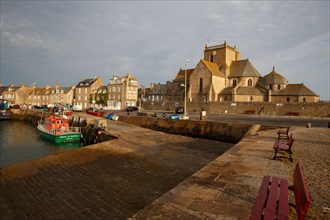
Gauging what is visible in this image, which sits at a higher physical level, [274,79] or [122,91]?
[274,79]

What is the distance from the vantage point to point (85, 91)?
7512 cm

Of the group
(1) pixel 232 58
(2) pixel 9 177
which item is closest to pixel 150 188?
(2) pixel 9 177

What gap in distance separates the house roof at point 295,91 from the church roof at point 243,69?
8.09 m

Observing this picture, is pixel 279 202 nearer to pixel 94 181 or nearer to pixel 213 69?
pixel 94 181

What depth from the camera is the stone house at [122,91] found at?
2618 inches

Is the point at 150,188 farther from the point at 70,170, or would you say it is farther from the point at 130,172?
the point at 70,170

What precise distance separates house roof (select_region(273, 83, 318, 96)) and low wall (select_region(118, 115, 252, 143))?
3243cm

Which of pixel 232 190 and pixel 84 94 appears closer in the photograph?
pixel 232 190

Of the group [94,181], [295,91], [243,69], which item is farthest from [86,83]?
[94,181]

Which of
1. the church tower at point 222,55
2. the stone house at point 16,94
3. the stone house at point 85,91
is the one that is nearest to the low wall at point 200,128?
the church tower at point 222,55

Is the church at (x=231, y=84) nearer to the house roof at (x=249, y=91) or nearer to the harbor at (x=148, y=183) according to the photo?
the house roof at (x=249, y=91)

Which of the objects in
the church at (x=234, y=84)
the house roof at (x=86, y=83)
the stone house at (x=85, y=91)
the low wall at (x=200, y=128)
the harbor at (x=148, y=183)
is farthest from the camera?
the house roof at (x=86, y=83)

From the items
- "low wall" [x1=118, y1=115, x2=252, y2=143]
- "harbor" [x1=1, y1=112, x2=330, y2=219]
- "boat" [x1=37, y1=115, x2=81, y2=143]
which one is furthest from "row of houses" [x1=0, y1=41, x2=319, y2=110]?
"harbor" [x1=1, y1=112, x2=330, y2=219]

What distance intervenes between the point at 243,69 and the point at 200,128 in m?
38.3
